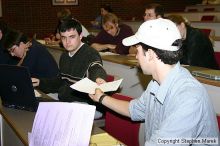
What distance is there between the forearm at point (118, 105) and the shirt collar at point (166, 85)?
497 mm

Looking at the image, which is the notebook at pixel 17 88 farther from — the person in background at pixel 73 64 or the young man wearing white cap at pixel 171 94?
the young man wearing white cap at pixel 171 94

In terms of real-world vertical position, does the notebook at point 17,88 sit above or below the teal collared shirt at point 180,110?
below

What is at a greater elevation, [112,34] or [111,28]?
[111,28]

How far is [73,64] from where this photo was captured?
9.93 ft

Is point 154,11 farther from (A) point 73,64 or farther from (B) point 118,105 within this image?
(B) point 118,105

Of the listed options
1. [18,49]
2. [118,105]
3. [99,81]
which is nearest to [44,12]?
[18,49]

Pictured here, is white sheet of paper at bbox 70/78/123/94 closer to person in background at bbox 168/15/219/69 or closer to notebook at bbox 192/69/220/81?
notebook at bbox 192/69/220/81

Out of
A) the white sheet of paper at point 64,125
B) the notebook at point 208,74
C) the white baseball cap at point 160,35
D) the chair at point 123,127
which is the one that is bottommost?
the chair at point 123,127

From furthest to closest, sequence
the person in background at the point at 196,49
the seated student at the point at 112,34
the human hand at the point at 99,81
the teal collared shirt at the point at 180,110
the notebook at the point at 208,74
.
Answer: the seated student at the point at 112,34
the person in background at the point at 196,49
the notebook at the point at 208,74
the human hand at the point at 99,81
the teal collared shirt at the point at 180,110

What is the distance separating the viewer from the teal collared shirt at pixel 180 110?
1.37m

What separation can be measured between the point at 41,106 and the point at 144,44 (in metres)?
0.60

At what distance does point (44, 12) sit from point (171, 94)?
30.7ft

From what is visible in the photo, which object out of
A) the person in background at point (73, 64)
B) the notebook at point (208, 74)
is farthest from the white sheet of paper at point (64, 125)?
the notebook at point (208, 74)

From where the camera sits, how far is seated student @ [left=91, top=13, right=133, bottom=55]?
5.15 meters
